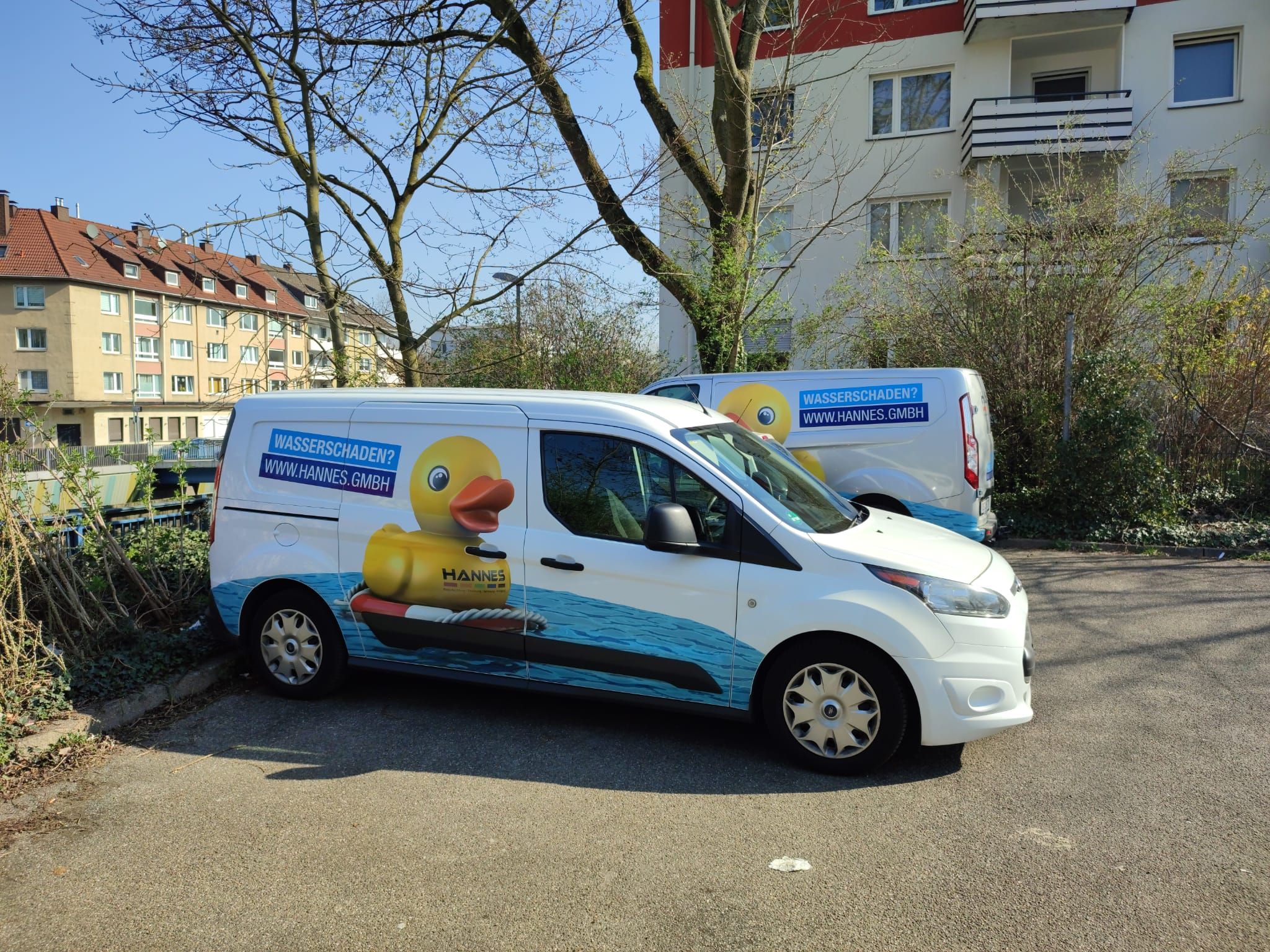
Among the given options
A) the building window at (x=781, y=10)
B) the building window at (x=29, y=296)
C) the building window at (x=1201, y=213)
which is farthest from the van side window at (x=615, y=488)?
the building window at (x=29, y=296)

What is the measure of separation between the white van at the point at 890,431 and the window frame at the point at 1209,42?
17.0m

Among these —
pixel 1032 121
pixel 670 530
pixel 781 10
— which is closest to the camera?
pixel 670 530

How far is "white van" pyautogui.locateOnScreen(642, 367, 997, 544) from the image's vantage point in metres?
8.60

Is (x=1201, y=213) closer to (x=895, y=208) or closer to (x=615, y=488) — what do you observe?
(x=895, y=208)

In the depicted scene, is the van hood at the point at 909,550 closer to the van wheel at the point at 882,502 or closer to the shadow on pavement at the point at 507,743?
the shadow on pavement at the point at 507,743

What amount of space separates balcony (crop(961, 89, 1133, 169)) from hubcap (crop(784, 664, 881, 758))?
1925 cm

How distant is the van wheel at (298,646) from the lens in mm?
5508

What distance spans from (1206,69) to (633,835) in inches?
967

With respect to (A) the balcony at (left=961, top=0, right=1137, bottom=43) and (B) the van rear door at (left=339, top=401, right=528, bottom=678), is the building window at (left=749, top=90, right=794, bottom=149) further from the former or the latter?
(A) the balcony at (left=961, top=0, right=1137, bottom=43)

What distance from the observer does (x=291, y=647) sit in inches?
221

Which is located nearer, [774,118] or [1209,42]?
[774,118]

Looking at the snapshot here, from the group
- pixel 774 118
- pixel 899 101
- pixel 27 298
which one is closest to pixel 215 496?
pixel 774 118

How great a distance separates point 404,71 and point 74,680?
7689 millimetres

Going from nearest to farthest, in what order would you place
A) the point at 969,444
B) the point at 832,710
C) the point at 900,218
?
the point at 832,710, the point at 969,444, the point at 900,218
